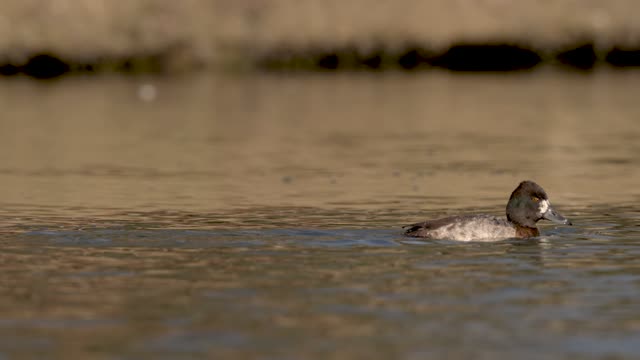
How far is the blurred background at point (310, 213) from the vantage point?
48.0ft

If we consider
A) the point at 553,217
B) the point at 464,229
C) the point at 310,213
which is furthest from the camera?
the point at 310,213

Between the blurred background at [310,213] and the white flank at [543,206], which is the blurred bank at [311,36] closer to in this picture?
the blurred background at [310,213]

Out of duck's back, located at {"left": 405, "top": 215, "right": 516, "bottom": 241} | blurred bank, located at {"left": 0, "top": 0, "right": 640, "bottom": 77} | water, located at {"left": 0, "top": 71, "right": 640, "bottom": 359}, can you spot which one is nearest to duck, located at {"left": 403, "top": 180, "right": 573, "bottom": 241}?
duck's back, located at {"left": 405, "top": 215, "right": 516, "bottom": 241}

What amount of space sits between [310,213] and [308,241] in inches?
144

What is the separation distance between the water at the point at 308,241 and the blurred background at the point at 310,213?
0.16ft

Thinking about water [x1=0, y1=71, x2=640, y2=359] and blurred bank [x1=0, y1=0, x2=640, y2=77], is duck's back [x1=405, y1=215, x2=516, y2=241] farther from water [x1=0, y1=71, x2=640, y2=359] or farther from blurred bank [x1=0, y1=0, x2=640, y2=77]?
blurred bank [x1=0, y1=0, x2=640, y2=77]

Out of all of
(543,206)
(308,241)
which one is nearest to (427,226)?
(308,241)

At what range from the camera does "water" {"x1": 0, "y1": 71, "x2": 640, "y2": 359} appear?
47.4ft

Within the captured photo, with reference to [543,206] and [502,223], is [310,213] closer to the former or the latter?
[502,223]

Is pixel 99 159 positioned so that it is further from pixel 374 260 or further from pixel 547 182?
pixel 374 260

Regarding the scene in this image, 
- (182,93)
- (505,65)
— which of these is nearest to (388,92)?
(182,93)

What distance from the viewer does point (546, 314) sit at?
15.3 metres

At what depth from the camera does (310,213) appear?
948 inches

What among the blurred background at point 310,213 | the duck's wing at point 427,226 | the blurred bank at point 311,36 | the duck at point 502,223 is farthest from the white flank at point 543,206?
the blurred bank at point 311,36
